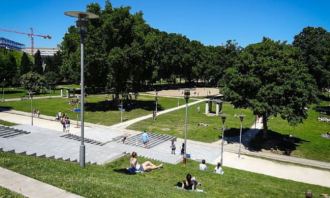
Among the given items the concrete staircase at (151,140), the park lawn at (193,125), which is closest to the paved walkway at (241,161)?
the concrete staircase at (151,140)

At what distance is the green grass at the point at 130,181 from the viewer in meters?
13.0

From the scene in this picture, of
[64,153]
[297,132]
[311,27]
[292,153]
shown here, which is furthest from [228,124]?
[311,27]

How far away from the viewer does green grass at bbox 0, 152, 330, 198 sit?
13.0 meters

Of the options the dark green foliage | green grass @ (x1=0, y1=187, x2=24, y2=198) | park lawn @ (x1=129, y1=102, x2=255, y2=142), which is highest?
the dark green foliage

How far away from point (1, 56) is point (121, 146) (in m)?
63.4

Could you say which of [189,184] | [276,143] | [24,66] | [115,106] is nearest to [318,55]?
[276,143]

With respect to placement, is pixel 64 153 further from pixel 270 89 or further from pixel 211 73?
pixel 211 73

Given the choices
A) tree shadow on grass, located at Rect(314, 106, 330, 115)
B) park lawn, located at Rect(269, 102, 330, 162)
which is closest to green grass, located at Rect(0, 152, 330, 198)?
park lawn, located at Rect(269, 102, 330, 162)

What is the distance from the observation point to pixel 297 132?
148ft

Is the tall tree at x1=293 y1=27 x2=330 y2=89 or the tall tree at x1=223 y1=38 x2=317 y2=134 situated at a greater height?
the tall tree at x1=293 y1=27 x2=330 y2=89

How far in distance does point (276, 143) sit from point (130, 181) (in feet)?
88.9

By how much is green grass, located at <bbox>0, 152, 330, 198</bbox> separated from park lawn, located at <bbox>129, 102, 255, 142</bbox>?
15.1 metres

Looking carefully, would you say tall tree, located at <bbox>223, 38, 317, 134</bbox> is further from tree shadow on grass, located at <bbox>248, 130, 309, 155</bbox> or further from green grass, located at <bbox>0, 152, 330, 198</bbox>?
green grass, located at <bbox>0, 152, 330, 198</bbox>

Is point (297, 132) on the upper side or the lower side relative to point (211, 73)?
lower
